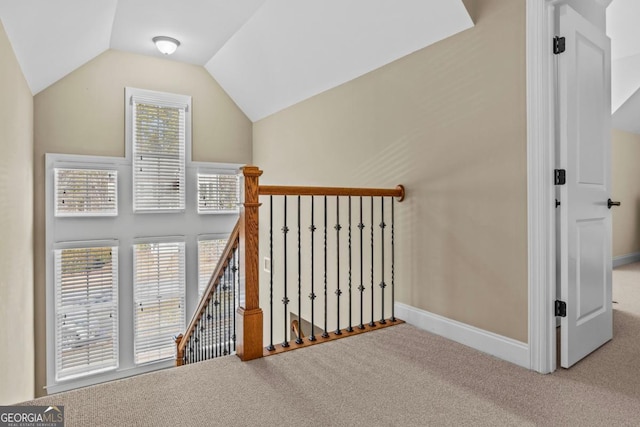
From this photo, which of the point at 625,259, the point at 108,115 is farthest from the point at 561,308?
the point at 108,115

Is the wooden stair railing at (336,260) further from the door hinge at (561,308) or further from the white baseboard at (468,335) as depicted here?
the door hinge at (561,308)

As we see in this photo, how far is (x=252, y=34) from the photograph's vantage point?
156 inches

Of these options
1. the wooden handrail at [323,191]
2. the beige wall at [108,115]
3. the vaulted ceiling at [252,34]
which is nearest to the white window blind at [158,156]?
the beige wall at [108,115]

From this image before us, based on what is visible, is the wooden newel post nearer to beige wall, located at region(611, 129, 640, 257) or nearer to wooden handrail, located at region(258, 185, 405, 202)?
wooden handrail, located at region(258, 185, 405, 202)

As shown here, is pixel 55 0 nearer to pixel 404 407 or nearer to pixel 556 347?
pixel 404 407

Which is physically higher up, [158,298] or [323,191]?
[323,191]

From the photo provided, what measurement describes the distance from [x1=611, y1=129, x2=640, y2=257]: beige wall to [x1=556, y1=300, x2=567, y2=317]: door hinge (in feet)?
13.3

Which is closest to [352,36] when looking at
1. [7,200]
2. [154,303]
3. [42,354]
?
[7,200]

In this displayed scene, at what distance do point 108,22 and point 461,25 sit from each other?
11.0ft

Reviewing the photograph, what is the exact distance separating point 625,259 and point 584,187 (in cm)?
432

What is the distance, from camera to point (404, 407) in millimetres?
1713

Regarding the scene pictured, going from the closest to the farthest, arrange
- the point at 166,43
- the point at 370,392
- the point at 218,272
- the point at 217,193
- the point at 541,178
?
the point at 370,392
the point at 541,178
the point at 218,272
the point at 166,43
the point at 217,193

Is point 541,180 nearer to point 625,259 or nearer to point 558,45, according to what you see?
point 558,45

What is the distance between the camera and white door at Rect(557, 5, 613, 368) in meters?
2.11
